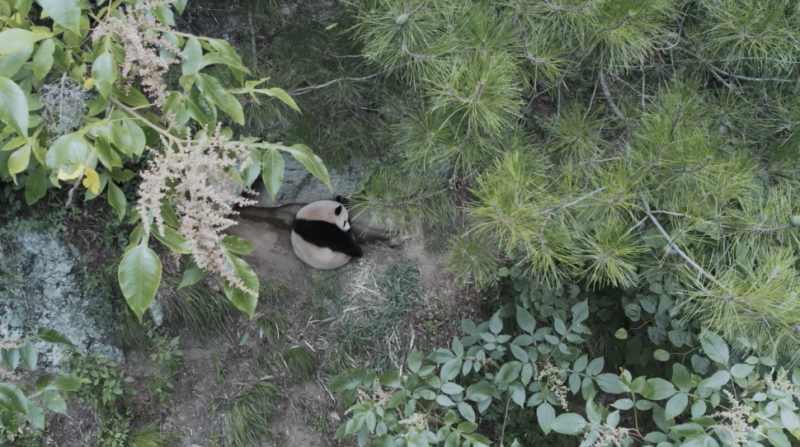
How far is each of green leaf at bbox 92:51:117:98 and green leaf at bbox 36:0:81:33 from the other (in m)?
0.08

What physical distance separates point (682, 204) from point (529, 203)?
441mm

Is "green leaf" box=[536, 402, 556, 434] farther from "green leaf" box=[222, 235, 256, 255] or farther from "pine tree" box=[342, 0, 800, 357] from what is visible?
"green leaf" box=[222, 235, 256, 255]

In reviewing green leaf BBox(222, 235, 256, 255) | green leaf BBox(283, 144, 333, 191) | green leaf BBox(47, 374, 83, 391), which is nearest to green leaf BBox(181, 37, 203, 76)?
green leaf BBox(283, 144, 333, 191)

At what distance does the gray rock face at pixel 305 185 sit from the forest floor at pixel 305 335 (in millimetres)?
147

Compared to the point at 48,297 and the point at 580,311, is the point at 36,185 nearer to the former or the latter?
the point at 48,297

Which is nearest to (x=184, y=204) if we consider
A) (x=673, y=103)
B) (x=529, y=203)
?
(x=529, y=203)

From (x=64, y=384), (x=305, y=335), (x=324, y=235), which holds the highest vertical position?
(x=64, y=384)

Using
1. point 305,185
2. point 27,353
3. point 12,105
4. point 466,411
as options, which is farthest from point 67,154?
point 305,185

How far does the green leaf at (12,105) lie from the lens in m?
→ 0.73

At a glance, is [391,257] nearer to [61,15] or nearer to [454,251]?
[454,251]

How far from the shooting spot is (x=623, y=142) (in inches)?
62.0

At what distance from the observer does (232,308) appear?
232cm

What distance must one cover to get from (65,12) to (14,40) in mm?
89

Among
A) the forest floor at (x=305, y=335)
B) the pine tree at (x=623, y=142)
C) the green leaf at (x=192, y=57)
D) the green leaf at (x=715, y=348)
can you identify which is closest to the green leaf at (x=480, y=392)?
the pine tree at (x=623, y=142)
